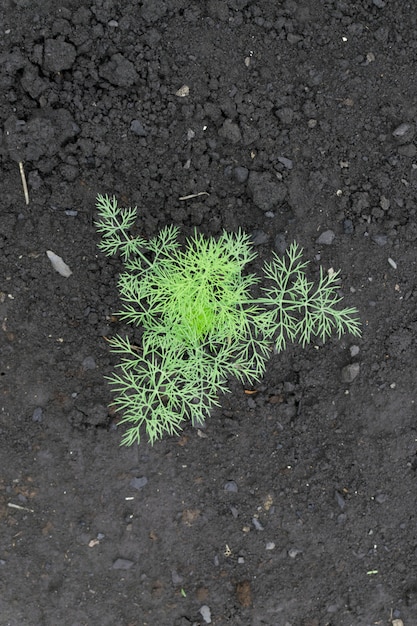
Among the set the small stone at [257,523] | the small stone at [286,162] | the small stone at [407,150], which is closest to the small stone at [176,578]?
the small stone at [257,523]

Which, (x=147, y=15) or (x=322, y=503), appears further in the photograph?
(x=322, y=503)

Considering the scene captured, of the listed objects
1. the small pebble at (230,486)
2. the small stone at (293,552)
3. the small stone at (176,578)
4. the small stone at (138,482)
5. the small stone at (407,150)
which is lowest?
the small stone at (176,578)

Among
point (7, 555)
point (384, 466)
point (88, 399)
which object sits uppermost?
point (88, 399)

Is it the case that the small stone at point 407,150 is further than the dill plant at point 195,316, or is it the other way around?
the small stone at point 407,150

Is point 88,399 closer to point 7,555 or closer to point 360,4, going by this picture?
point 7,555

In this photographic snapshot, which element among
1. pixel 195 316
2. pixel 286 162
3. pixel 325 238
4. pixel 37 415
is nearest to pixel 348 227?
pixel 325 238

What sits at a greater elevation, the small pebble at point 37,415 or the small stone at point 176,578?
the small pebble at point 37,415

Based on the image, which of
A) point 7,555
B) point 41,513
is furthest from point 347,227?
point 7,555

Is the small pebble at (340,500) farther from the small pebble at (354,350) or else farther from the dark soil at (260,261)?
the small pebble at (354,350)
